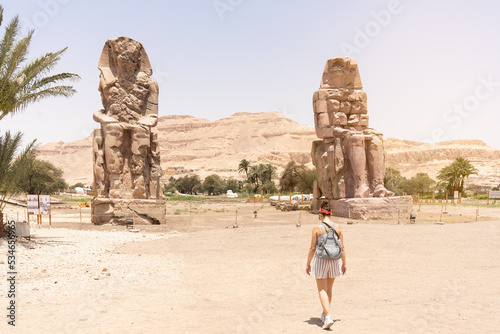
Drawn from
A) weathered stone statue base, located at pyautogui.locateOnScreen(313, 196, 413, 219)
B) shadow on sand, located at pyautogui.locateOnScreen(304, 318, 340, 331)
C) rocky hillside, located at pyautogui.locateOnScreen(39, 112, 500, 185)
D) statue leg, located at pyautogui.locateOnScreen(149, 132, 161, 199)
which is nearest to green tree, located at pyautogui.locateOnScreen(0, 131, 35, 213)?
statue leg, located at pyautogui.locateOnScreen(149, 132, 161, 199)

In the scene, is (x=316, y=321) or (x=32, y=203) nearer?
(x=316, y=321)

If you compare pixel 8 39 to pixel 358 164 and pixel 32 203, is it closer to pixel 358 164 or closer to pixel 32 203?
pixel 32 203

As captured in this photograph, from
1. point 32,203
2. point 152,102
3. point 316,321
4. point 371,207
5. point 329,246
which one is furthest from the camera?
point 371,207

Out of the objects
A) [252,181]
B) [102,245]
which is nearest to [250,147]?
[252,181]

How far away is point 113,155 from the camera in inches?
563

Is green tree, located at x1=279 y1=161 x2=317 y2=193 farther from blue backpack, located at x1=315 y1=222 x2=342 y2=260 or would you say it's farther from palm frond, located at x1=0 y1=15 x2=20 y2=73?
blue backpack, located at x1=315 y1=222 x2=342 y2=260

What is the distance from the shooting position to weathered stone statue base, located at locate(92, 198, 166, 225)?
1411 cm

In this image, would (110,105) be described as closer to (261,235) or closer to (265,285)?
(261,235)

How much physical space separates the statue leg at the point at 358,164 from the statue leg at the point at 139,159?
26.8 ft

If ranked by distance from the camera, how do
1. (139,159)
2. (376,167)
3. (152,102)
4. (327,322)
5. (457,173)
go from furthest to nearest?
(457,173)
(376,167)
(152,102)
(139,159)
(327,322)

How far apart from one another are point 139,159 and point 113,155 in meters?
0.86

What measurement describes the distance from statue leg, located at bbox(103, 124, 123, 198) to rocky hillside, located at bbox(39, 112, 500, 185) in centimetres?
5833

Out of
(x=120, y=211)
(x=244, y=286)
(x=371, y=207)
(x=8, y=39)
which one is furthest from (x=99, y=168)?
(x=371, y=207)

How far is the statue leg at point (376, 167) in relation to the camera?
17.6 metres
